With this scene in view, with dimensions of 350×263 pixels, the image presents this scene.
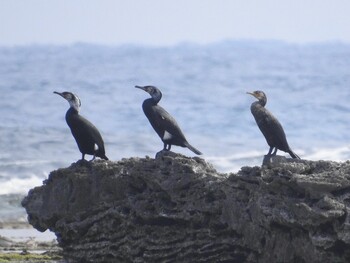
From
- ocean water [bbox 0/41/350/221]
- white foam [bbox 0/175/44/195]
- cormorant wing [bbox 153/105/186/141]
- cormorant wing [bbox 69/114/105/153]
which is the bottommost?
cormorant wing [bbox 69/114/105/153]

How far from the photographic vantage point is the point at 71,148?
113 ft

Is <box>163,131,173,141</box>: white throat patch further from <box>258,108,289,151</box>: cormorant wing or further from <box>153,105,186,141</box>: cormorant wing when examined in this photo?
<box>258,108,289,151</box>: cormorant wing

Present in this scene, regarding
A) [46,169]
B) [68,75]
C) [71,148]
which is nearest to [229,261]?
[46,169]

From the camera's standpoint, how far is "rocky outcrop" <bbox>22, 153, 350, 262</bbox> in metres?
12.7

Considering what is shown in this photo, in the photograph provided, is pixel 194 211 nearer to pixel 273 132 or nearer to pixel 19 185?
pixel 273 132

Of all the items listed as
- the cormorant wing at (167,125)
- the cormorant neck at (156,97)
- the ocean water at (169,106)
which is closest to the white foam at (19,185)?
the ocean water at (169,106)

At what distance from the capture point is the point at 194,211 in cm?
1377

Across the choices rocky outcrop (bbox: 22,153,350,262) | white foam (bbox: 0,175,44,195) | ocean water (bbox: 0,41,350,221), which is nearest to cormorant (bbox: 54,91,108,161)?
rocky outcrop (bbox: 22,153,350,262)

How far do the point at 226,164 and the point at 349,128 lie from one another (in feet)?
42.1

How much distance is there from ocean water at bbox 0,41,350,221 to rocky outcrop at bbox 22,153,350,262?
9.45 meters

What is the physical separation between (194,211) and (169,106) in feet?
124

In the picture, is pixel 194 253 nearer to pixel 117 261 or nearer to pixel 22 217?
pixel 117 261

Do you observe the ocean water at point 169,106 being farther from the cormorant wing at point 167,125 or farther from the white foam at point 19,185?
the cormorant wing at point 167,125

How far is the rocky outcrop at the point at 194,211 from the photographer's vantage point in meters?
12.7
